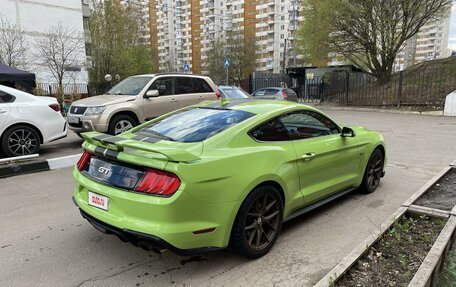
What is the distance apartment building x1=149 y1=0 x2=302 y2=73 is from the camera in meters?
88.8

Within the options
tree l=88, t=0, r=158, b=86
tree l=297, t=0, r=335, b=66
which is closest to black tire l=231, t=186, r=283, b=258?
tree l=297, t=0, r=335, b=66

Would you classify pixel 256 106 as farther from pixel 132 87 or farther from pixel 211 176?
pixel 132 87

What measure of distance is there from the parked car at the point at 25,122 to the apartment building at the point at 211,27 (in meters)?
76.2

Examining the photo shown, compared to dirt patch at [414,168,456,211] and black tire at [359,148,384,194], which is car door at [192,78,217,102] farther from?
dirt patch at [414,168,456,211]

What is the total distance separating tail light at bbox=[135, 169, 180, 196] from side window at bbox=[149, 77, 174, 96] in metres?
6.61

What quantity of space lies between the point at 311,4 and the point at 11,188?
75.1 feet

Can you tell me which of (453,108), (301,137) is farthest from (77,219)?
(453,108)

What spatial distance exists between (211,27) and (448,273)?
10298cm

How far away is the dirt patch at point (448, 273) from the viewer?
3.01 m

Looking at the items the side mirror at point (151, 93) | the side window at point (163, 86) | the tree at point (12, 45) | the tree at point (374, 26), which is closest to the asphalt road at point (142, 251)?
the side mirror at point (151, 93)

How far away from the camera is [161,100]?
9.23m

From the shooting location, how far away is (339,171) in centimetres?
442

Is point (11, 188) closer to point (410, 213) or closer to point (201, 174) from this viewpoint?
point (201, 174)

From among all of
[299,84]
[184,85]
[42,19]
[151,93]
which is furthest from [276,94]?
[42,19]
